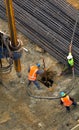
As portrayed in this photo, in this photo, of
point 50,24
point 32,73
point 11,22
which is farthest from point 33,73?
point 11,22

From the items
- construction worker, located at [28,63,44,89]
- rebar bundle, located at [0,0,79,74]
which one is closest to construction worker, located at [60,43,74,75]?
rebar bundle, located at [0,0,79,74]

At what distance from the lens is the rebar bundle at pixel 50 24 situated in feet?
61.2

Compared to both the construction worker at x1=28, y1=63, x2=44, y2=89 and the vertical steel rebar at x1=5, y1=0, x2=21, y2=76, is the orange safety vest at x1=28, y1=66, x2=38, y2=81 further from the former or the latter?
the vertical steel rebar at x1=5, y1=0, x2=21, y2=76

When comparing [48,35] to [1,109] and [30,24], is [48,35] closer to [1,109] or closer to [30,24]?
[30,24]

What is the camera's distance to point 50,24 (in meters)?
19.2

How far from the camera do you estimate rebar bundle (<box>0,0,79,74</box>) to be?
1866 cm

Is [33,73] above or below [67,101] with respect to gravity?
above

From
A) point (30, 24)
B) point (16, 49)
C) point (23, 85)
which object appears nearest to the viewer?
point (16, 49)

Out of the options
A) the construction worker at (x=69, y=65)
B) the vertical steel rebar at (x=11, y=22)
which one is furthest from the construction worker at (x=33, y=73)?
the vertical steel rebar at (x=11, y=22)

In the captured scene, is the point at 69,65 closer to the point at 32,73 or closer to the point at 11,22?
the point at 32,73

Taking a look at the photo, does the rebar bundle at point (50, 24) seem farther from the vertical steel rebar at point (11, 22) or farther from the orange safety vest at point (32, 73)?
the vertical steel rebar at point (11, 22)

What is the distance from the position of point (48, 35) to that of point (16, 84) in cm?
327

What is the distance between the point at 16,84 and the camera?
18.1 meters

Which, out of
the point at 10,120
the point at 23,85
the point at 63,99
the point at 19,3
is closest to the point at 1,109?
the point at 10,120
